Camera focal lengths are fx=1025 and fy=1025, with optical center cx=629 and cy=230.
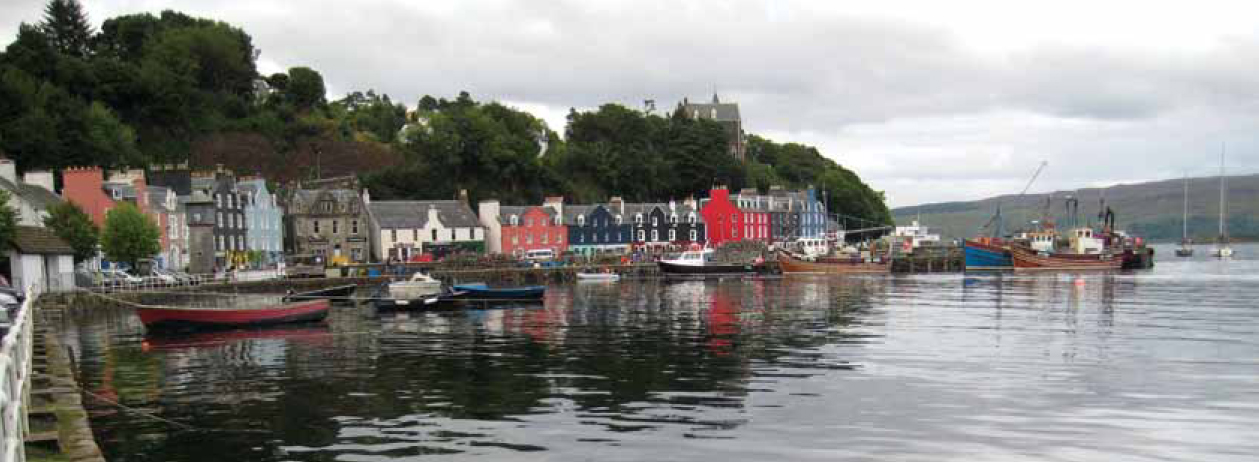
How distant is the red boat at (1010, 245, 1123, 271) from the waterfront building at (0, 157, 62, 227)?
3681 inches

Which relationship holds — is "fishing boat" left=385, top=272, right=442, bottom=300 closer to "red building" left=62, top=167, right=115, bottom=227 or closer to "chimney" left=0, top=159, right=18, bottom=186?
"chimney" left=0, top=159, right=18, bottom=186

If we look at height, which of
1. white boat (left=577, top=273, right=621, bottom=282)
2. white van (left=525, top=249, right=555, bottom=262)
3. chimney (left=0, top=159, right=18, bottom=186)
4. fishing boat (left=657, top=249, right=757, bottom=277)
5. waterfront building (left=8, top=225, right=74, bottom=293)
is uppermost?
chimney (left=0, top=159, right=18, bottom=186)

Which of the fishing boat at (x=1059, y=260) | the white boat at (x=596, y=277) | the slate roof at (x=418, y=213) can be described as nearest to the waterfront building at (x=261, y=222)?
the slate roof at (x=418, y=213)

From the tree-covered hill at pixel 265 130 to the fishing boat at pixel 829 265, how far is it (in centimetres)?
4060

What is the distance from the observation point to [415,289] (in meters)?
63.1

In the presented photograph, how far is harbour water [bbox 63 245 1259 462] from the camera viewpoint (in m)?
21.2

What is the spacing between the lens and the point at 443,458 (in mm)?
20062

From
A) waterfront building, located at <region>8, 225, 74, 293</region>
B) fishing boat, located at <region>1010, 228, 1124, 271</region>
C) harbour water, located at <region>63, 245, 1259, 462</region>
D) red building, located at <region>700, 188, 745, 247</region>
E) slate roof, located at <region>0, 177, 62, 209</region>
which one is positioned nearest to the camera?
Answer: harbour water, located at <region>63, 245, 1259, 462</region>

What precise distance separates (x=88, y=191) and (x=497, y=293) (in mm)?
35241

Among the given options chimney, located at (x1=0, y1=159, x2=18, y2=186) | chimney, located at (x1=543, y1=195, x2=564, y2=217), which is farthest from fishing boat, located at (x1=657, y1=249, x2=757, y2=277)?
chimney, located at (x1=0, y1=159, x2=18, y2=186)

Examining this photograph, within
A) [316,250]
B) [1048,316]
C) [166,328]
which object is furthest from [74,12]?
[1048,316]

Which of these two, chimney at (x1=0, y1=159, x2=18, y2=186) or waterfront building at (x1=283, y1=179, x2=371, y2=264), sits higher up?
chimney at (x1=0, y1=159, x2=18, y2=186)

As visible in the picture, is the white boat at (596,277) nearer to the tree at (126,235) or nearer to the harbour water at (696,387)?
the tree at (126,235)

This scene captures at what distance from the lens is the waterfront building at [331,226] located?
356ft
